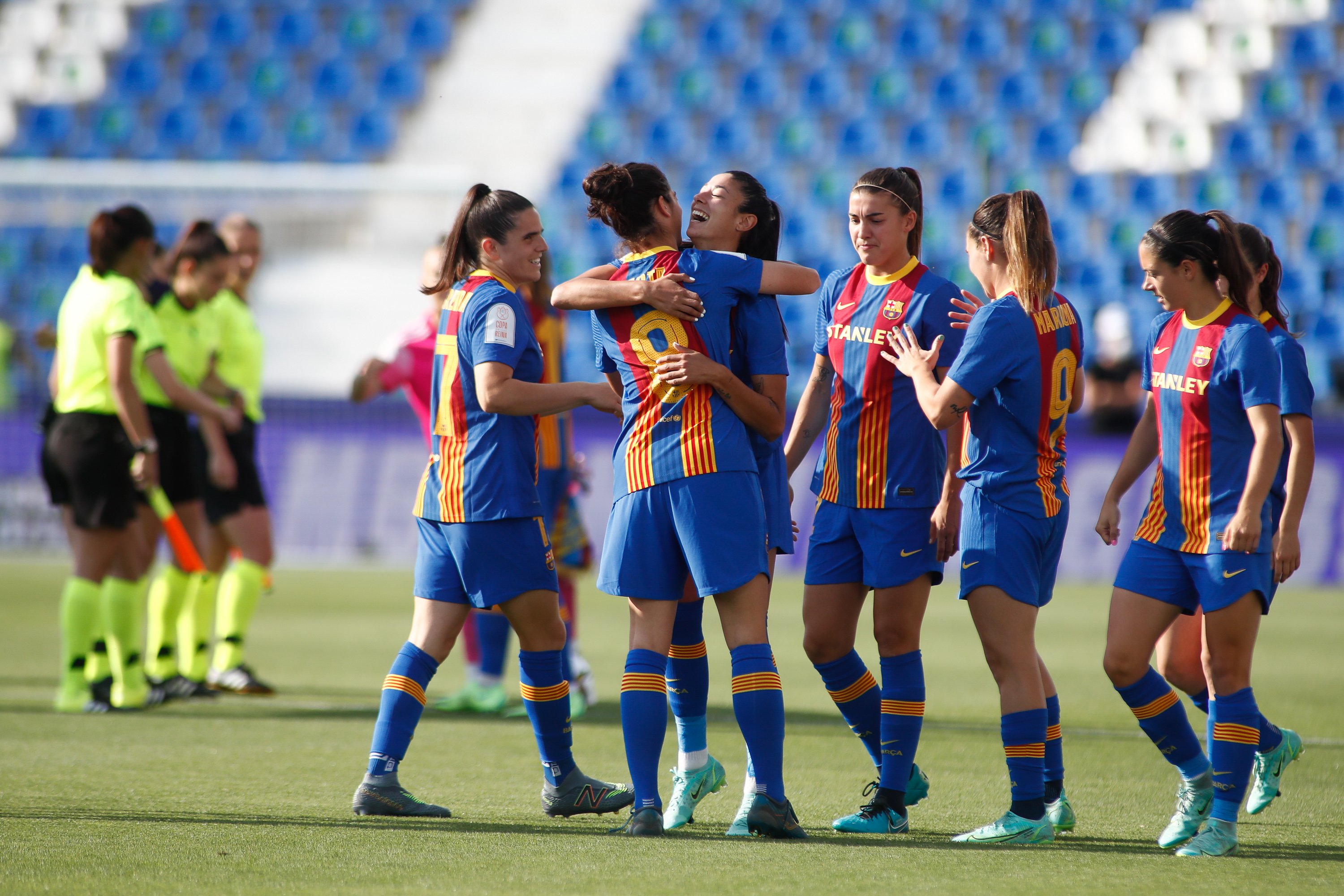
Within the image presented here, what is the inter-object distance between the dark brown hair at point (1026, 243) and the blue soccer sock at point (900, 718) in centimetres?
105

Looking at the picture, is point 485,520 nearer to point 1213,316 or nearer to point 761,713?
point 761,713

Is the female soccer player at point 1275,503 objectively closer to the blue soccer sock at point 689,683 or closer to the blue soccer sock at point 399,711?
the blue soccer sock at point 689,683

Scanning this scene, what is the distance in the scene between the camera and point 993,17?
1753 cm

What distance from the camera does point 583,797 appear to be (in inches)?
166

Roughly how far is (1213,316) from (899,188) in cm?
91

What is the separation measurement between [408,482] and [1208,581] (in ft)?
32.3

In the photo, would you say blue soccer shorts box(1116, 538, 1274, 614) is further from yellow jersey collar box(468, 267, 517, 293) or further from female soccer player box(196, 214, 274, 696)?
female soccer player box(196, 214, 274, 696)

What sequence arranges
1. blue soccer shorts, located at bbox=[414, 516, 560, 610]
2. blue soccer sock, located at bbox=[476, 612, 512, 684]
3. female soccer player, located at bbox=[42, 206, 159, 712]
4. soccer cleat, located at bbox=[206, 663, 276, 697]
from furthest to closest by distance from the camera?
soccer cleat, located at bbox=[206, 663, 276, 697] → blue soccer sock, located at bbox=[476, 612, 512, 684] → female soccer player, located at bbox=[42, 206, 159, 712] → blue soccer shorts, located at bbox=[414, 516, 560, 610]

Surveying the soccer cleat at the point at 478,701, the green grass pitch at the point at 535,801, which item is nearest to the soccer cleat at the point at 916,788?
the green grass pitch at the point at 535,801

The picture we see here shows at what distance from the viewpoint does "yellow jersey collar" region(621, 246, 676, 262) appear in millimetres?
3906

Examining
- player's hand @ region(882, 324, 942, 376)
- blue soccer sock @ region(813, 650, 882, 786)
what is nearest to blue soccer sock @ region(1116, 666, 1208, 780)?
blue soccer sock @ region(813, 650, 882, 786)

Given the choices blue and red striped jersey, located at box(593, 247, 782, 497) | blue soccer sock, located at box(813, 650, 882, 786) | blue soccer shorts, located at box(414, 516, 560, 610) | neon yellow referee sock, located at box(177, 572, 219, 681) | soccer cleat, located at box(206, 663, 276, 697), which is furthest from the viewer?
neon yellow referee sock, located at box(177, 572, 219, 681)

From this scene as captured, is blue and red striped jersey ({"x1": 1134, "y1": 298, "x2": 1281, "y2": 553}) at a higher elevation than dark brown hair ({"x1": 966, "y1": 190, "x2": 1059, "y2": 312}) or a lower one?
lower

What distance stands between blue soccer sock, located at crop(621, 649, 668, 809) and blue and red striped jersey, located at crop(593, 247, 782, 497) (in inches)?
18.4
